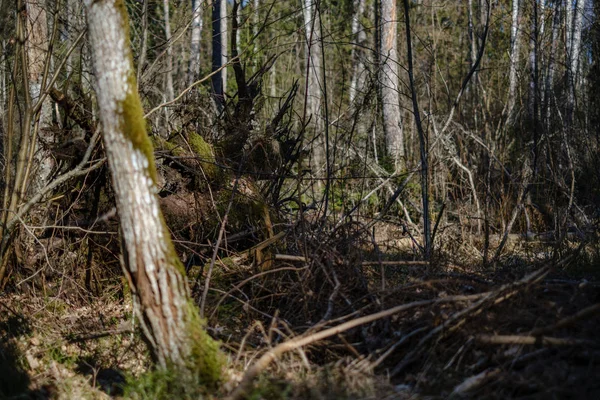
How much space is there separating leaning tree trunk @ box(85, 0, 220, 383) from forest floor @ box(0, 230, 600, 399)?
293 millimetres

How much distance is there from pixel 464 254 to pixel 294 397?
179 inches

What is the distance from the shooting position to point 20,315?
513cm

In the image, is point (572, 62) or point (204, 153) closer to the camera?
point (204, 153)

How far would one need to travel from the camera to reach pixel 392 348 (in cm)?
376

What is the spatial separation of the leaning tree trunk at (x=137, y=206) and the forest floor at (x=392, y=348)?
29 cm

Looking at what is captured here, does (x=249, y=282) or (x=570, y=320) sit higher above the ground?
(x=570, y=320)

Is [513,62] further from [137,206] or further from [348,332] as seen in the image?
[137,206]

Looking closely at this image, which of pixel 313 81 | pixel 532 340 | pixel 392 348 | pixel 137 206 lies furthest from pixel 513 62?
pixel 313 81

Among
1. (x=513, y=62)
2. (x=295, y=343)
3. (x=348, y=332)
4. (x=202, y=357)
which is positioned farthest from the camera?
(x=513, y=62)

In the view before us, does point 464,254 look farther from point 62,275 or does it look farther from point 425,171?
Answer: point 62,275

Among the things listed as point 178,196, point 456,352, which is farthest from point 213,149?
point 456,352

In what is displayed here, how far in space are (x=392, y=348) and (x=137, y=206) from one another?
1866 mm

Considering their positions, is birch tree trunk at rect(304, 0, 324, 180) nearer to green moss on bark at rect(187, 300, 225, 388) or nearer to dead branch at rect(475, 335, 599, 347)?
green moss on bark at rect(187, 300, 225, 388)

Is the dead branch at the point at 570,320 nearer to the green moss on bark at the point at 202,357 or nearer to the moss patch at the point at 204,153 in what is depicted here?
the green moss on bark at the point at 202,357
